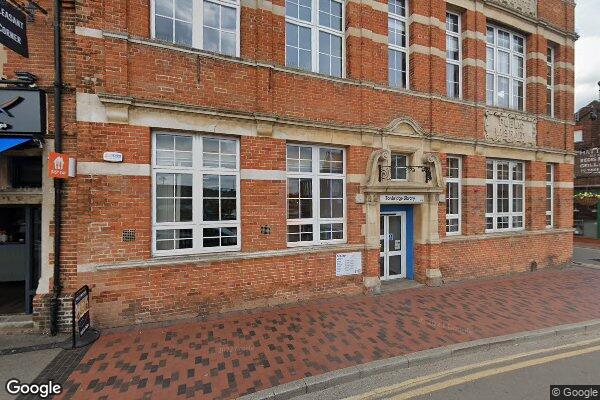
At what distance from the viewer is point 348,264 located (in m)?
7.53

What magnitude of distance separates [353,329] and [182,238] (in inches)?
149

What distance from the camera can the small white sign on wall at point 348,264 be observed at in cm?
742

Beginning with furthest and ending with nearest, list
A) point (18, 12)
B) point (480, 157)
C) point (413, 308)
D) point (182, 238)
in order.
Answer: point (480, 157) < point (413, 308) < point (182, 238) < point (18, 12)

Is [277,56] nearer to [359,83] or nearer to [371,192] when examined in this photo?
[359,83]

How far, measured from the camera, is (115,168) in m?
5.60

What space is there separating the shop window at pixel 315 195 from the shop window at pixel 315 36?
6.89 feet

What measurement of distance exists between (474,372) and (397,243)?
15.8ft

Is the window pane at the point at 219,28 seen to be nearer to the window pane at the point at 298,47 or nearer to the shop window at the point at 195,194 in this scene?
the window pane at the point at 298,47

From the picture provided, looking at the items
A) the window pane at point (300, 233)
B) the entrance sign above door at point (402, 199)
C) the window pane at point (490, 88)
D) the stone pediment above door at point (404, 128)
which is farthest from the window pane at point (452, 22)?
the window pane at point (300, 233)

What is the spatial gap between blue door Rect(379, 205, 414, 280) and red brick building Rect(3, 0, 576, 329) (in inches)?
1.9

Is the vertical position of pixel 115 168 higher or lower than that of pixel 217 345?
higher

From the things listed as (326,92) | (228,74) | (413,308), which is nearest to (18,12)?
(228,74)

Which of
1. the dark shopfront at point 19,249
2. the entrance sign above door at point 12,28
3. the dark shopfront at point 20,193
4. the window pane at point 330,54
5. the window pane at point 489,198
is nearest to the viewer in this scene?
the entrance sign above door at point 12,28

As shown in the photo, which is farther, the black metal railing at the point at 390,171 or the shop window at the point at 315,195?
the black metal railing at the point at 390,171
